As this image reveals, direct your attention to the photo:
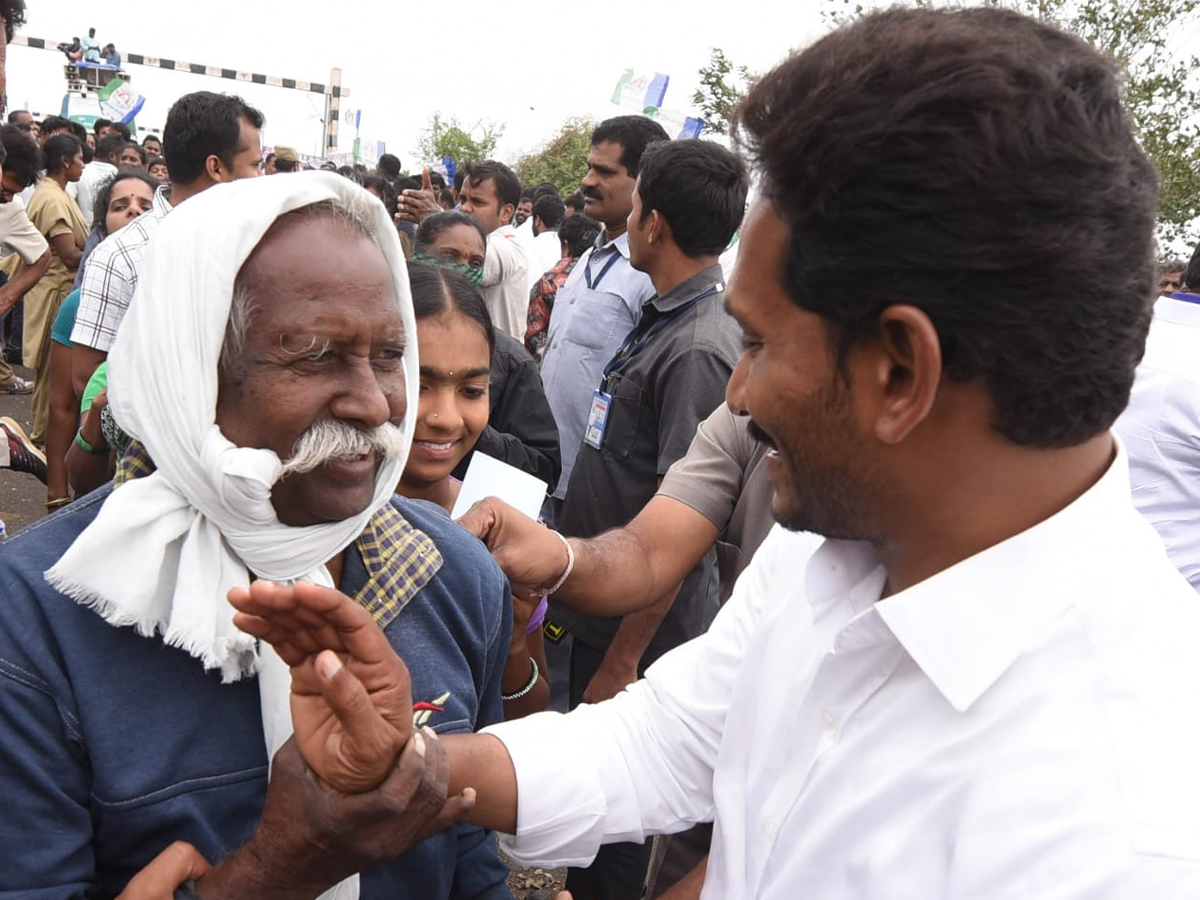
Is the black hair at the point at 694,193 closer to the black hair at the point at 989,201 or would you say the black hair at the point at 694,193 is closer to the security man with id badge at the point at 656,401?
the security man with id badge at the point at 656,401

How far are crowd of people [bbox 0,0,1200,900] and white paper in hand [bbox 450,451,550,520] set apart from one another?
47 cm

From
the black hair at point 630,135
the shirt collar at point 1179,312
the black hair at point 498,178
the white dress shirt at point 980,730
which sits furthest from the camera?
the black hair at point 498,178

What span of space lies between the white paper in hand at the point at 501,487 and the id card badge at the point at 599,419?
1.10 metres

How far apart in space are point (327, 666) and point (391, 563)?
510 mm

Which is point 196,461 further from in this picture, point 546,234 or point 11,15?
point 546,234

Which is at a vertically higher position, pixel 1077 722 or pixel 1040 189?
pixel 1040 189

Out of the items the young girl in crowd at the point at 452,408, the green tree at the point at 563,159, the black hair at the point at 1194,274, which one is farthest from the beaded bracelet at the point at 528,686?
the green tree at the point at 563,159

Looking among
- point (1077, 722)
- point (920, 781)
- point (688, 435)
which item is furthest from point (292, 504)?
point (688, 435)

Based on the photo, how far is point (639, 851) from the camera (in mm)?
3301

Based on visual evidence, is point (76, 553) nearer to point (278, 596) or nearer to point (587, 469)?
point (278, 596)

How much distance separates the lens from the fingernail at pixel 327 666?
124 centimetres

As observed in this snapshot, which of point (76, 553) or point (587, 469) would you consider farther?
point (587, 469)

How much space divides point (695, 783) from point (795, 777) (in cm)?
42

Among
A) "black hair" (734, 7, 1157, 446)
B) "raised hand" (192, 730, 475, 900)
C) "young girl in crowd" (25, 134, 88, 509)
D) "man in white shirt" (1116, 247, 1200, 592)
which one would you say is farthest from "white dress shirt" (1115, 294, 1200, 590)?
"young girl in crowd" (25, 134, 88, 509)
